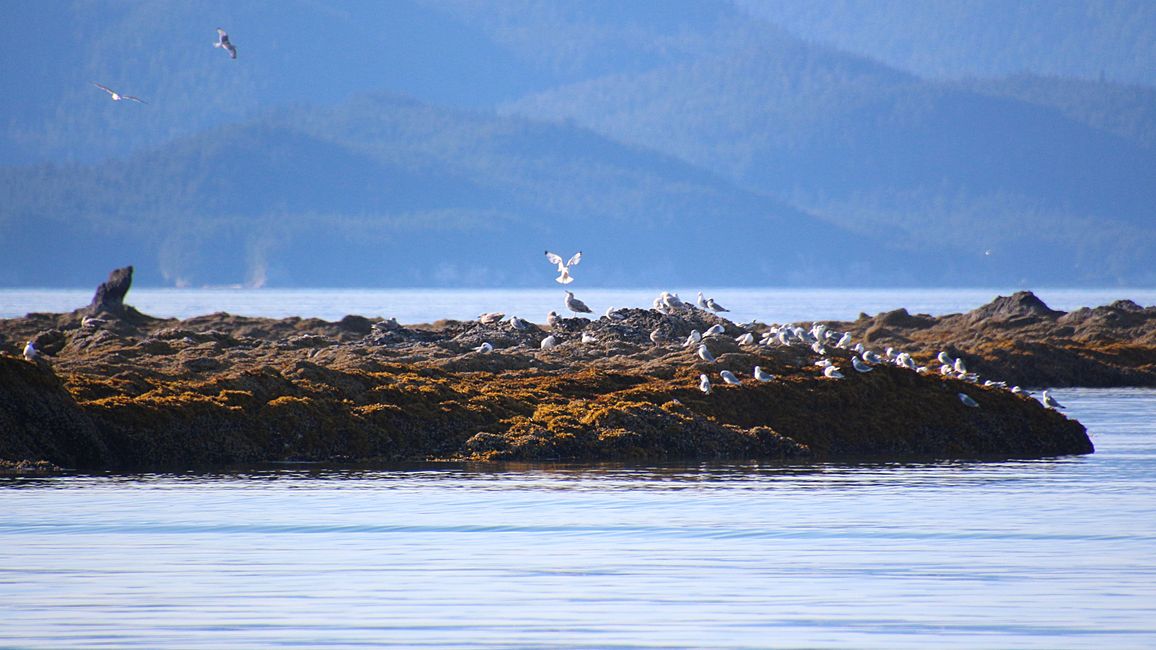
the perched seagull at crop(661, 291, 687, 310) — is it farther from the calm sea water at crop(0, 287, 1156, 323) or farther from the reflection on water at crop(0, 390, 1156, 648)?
the calm sea water at crop(0, 287, 1156, 323)

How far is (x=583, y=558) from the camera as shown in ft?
48.0

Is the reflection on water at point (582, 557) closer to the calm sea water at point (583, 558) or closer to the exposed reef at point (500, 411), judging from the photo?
the calm sea water at point (583, 558)

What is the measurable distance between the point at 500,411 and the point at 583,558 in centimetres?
871

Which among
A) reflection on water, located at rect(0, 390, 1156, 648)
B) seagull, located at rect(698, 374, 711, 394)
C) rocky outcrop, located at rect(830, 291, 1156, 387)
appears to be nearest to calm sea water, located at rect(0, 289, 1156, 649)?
reflection on water, located at rect(0, 390, 1156, 648)

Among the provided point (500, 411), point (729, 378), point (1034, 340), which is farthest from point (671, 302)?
point (1034, 340)

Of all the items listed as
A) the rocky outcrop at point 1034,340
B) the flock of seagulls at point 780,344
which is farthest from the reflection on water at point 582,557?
the rocky outcrop at point 1034,340

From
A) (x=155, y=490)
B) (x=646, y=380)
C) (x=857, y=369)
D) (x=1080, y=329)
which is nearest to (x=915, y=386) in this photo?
(x=857, y=369)

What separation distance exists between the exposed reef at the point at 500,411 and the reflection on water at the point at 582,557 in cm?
105

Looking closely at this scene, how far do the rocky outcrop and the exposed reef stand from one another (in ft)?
42.6

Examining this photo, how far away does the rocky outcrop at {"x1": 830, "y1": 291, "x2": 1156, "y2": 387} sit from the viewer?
43.0 metres

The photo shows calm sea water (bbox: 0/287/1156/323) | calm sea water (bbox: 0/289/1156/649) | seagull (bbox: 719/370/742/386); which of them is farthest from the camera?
calm sea water (bbox: 0/287/1156/323)

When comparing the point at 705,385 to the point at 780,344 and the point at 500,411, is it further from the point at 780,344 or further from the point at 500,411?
the point at 780,344

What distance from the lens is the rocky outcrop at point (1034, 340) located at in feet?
141

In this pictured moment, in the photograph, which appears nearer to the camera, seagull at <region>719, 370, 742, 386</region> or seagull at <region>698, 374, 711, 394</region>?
seagull at <region>698, 374, 711, 394</region>
